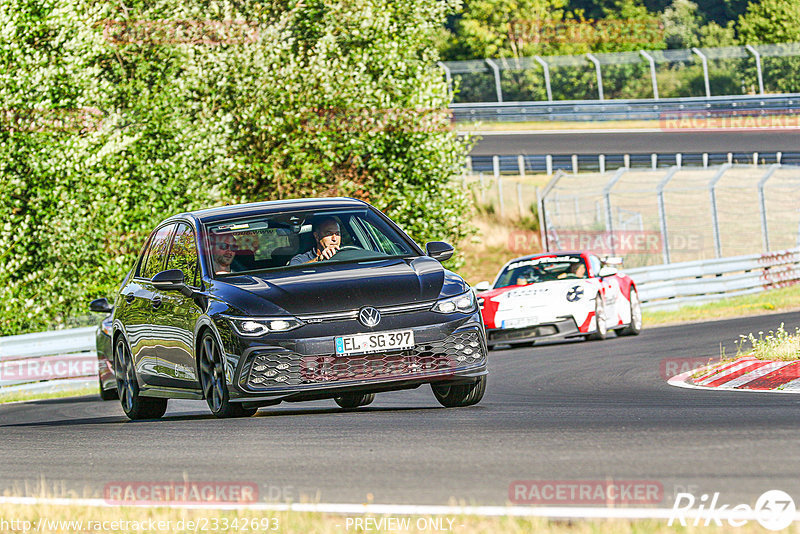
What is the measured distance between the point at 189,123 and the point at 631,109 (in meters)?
31.9

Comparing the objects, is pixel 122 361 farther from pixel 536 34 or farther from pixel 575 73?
pixel 536 34

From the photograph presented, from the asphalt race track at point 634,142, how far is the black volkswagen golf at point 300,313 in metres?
36.9

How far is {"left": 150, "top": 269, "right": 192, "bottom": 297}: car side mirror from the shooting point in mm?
10000

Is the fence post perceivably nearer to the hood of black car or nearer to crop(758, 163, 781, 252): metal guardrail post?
crop(758, 163, 781, 252): metal guardrail post

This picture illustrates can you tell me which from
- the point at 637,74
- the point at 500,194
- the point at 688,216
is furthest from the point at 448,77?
the point at 637,74

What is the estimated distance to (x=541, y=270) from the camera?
2078 centimetres

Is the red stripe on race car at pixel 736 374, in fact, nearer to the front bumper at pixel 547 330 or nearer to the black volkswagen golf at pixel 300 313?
the black volkswagen golf at pixel 300 313

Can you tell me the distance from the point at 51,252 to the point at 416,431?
14.5 m

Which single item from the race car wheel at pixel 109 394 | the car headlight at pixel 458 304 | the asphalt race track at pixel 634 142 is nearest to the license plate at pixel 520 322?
the race car wheel at pixel 109 394

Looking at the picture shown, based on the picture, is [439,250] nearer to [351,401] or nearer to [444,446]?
[351,401]

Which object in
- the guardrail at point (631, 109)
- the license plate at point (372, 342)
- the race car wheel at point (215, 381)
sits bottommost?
the guardrail at point (631, 109)

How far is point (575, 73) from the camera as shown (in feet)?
184

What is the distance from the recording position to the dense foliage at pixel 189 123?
21.6 m

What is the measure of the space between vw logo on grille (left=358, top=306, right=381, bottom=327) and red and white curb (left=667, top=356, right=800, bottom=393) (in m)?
3.47
